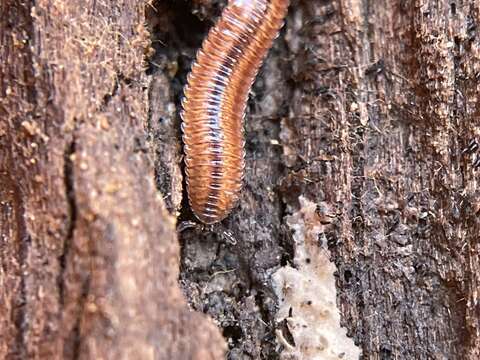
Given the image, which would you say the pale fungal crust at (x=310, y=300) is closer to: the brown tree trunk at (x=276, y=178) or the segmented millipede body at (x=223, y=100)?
the brown tree trunk at (x=276, y=178)

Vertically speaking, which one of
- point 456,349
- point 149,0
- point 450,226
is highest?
point 149,0

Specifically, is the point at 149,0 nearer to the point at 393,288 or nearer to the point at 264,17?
the point at 264,17

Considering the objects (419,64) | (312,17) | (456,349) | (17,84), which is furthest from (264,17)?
(456,349)

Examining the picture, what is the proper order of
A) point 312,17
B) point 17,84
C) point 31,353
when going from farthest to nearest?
point 312,17 < point 17,84 < point 31,353

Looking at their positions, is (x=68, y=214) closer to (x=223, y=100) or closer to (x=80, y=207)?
(x=80, y=207)

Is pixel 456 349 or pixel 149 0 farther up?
pixel 149 0

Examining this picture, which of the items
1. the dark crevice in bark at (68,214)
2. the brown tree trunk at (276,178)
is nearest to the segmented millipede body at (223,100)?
the brown tree trunk at (276,178)

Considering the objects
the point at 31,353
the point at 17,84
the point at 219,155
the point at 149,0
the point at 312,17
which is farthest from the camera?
the point at 312,17
